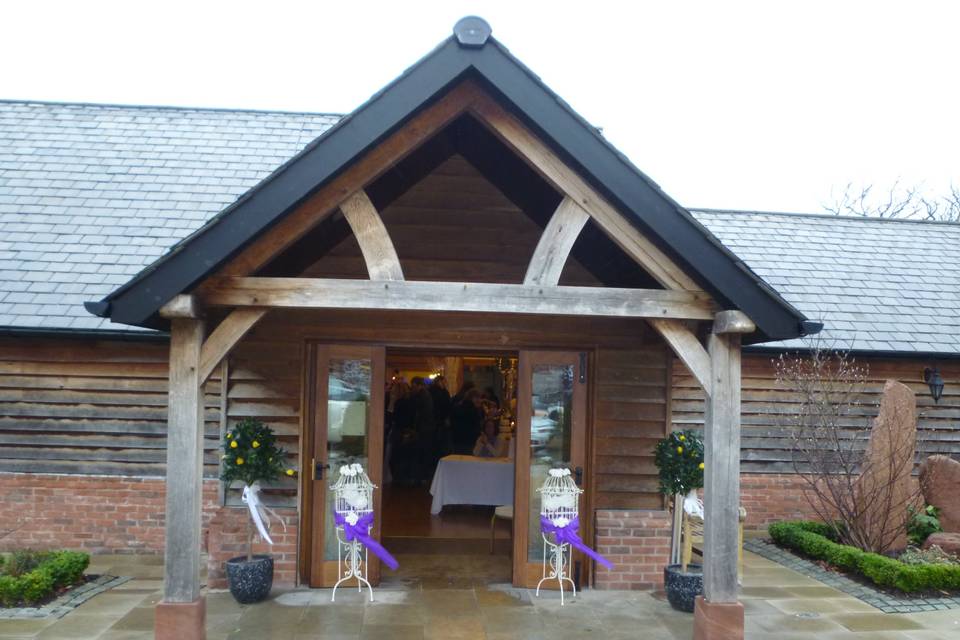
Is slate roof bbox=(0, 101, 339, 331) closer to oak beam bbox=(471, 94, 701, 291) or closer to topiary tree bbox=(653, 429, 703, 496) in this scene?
oak beam bbox=(471, 94, 701, 291)

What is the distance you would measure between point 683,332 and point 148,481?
6396 millimetres

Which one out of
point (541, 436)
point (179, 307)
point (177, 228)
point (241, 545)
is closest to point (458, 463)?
point (541, 436)

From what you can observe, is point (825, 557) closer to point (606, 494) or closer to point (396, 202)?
point (606, 494)

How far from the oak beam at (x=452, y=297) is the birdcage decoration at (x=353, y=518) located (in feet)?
7.40

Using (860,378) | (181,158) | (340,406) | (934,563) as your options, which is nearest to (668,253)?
(340,406)

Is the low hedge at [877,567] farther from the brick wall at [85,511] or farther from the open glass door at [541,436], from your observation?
the brick wall at [85,511]

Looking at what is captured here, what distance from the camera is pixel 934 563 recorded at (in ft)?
27.0

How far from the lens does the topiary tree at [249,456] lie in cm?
711

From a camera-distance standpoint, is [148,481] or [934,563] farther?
[148,481]

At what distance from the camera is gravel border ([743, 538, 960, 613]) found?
7422 millimetres

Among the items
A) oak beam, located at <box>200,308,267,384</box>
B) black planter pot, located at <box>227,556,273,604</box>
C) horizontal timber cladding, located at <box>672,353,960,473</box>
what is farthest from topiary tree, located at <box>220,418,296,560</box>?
horizontal timber cladding, located at <box>672,353,960,473</box>

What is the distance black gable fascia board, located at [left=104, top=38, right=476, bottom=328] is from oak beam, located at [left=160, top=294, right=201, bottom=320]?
0.06m

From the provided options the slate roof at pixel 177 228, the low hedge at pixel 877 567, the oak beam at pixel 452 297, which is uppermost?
the slate roof at pixel 177 228

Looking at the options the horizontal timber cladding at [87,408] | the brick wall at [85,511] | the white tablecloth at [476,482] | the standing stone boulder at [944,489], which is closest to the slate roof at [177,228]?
the horizontal timber cladding at [87,408]
